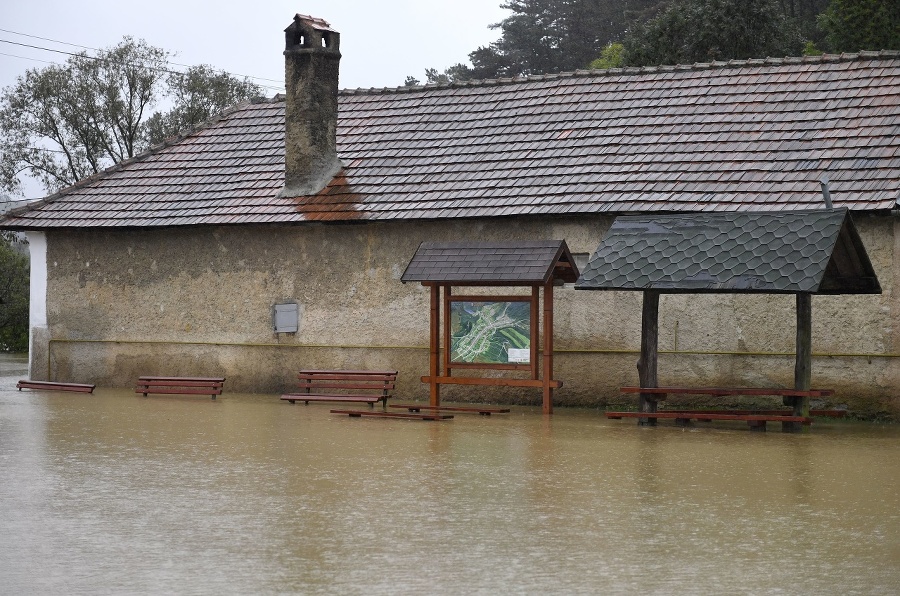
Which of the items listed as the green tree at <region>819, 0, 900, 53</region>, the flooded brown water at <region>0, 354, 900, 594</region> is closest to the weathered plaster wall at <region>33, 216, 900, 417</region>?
the flooded brown water at <region>0, 354, 900, 594</region>

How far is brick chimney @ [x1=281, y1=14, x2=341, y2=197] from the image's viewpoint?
23828 mm

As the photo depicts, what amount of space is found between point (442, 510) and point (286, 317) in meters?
13.4

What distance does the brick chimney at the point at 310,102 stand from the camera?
2383 centimetres

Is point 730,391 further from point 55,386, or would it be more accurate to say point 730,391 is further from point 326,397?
point 55,386

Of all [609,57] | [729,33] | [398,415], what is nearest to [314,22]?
[398,415]

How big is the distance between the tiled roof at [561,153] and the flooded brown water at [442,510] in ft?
16.1

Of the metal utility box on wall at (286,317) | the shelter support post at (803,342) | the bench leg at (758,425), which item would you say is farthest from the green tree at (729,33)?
the bench leg at (758,425)

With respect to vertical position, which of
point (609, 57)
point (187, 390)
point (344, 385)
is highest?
point (609, 57)

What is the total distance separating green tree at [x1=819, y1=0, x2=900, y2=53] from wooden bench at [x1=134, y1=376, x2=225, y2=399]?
23.6m

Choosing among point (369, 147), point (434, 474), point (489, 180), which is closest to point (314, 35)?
point (369, 147)

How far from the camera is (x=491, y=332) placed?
19.3 metres

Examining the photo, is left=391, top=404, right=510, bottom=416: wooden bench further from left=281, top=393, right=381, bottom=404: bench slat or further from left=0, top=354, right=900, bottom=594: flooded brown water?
left=0, top=354, right=900, bottom=594: flooded brown water

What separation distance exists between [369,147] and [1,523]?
16093 millimetres

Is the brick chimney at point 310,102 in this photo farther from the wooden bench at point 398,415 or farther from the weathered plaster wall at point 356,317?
the wooden bench at point 398,415
